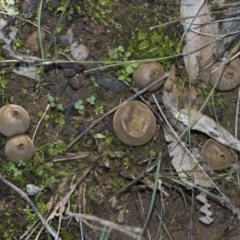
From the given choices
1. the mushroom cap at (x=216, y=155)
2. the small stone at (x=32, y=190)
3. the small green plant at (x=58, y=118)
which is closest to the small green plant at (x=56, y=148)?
the small green plant at (x=58, y=118)

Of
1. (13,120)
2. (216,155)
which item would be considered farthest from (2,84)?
(216,155)

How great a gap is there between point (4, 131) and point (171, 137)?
1182mm

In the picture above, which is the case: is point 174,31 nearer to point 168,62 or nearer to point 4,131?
point 168,62

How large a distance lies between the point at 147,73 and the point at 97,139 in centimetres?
60

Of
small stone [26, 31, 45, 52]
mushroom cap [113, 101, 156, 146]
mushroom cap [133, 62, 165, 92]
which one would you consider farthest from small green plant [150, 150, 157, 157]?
small stone [26, 31, 45, 52]

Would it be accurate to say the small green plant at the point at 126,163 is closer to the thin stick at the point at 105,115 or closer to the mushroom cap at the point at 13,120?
the thin stick at the point at 105,115

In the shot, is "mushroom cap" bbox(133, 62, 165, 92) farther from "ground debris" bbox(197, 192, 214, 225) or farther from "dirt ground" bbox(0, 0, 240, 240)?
"ground debris" bbox(197, 192, 214, 225)

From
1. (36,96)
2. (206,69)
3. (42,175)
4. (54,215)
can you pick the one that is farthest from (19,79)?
(206,69)

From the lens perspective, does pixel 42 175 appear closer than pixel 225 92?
Yes

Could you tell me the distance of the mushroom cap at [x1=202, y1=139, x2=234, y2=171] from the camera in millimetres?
3357

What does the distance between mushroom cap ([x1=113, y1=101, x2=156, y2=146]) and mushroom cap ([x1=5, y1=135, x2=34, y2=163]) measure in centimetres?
61

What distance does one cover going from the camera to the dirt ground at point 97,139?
3297 mm

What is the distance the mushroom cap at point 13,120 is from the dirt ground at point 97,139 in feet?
0.37

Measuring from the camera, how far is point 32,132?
132 inches
